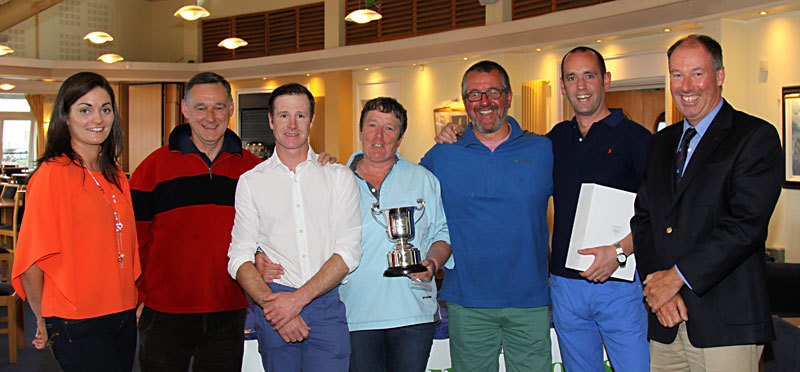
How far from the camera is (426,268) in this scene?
2.50 metres

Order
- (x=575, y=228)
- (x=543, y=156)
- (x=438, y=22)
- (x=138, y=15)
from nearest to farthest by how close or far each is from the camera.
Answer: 1. (x=575, y=228)
2. (x=543, y=156)
3. (x=438, y=22)
4. (x=138, y=15)

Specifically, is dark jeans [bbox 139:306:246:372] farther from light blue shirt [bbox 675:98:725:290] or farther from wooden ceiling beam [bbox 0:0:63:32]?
wooden ceiling beam [bbox 0:0:63:32]

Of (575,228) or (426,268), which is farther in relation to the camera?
(575,228)

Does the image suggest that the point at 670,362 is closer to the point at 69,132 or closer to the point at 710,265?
the point at 710,265

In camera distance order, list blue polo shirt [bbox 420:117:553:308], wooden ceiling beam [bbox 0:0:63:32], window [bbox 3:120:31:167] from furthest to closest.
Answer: window [bbox 3:120:31:167], wooden ceiling beam [bbox 0:0:63:32], blue polo shirt [bbox 420:117:553:308]

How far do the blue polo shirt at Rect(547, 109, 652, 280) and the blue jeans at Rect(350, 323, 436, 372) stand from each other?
73 cm

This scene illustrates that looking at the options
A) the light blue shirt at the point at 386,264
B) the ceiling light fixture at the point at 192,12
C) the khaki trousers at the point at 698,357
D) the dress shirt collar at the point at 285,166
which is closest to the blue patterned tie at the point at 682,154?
the khaki trousers at the point at 698,357

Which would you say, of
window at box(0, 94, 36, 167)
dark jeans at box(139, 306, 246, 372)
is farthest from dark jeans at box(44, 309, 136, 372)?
window at box(0, 94, 36, 167)

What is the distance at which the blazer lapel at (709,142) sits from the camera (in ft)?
7.14

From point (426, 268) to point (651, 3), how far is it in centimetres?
613

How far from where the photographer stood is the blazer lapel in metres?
2.18

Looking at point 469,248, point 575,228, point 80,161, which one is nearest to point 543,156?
point 575,228

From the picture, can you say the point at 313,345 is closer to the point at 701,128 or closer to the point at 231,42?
the point at 701,128

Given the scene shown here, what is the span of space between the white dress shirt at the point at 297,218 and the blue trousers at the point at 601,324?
1.02m
